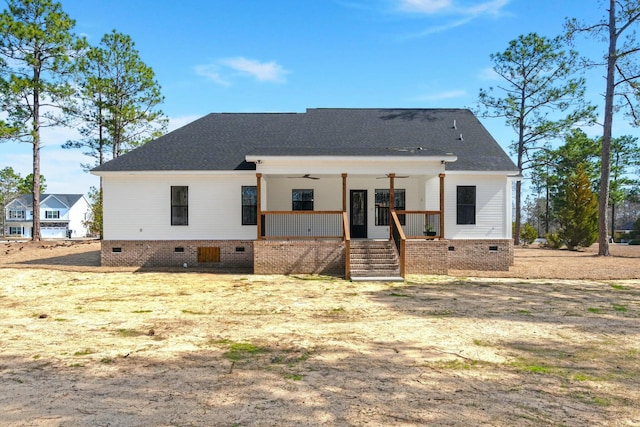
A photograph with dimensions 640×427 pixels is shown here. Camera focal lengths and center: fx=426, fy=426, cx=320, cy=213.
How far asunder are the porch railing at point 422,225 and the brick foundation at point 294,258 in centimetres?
322

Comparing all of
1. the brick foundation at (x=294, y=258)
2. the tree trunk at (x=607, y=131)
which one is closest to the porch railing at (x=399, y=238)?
the brick foundation at (x=294, y=258)

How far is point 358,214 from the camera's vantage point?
58.7 feet

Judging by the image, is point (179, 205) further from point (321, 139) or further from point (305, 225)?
point (321, 139)

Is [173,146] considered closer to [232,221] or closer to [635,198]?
[232,221]

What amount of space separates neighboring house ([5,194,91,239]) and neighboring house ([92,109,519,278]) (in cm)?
6306

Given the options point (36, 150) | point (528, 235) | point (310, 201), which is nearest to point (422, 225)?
point (310, 201)

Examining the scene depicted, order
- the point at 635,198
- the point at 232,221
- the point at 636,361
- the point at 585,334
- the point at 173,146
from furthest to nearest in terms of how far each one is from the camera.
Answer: the point at 635,198
the point at 173,146
the point at 232,221
the point at 585,334
the point at 636,361

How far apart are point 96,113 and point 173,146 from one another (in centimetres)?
1801

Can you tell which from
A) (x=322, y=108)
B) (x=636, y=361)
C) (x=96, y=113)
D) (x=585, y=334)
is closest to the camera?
(x=636, y=361)

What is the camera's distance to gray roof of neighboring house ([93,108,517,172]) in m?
16.0

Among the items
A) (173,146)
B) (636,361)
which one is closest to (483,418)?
(636,361)

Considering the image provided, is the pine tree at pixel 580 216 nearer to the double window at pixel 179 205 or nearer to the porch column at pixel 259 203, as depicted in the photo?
the porch column at pixel 259 203

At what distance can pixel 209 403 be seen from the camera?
4234 millimetres

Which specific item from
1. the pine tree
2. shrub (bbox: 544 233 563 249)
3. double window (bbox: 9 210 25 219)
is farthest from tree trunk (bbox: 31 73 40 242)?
Answer: double window (bbox: 9 210 25 219)
